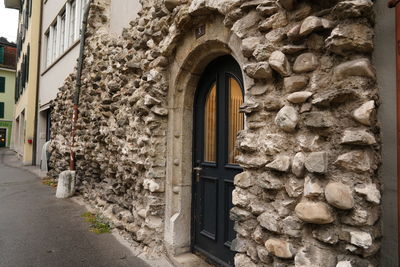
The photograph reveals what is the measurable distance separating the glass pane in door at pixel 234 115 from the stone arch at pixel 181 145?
1.59 ft

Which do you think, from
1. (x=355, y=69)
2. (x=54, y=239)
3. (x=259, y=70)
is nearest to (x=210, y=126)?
(x=259, y=70)

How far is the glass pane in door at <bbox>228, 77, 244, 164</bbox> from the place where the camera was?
2997 mm

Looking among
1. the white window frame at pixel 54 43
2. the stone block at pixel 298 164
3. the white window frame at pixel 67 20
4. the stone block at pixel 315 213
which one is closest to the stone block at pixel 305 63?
the stone block at pixel 298 164

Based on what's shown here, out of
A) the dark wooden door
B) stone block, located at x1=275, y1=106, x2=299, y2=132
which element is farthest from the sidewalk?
stone block, located at x1=275, y1=106, x2=299, y2=132

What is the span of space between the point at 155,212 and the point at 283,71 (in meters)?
2.41

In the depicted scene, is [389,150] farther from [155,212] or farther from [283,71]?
[155,212]

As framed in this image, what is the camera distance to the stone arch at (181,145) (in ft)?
11.1

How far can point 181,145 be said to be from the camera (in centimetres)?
353

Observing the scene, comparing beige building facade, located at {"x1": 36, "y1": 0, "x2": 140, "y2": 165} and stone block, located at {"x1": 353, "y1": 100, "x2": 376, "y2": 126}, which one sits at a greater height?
beige building facade, located at {"x1": 36, "y1": 0, "x2": 140, "y2": 165}

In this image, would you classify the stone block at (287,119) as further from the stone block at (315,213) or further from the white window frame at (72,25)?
the white window frame at (72,25)

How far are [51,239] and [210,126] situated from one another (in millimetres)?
2816

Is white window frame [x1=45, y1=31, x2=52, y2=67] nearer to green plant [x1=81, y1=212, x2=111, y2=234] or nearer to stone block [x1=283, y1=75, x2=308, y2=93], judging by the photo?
green plant [x1=81, y1=212, x2=111, y2=234]

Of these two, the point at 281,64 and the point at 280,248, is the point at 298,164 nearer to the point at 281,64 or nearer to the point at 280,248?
the point at 280,248

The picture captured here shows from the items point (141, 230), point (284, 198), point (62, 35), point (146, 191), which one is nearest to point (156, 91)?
point (146, 191)
